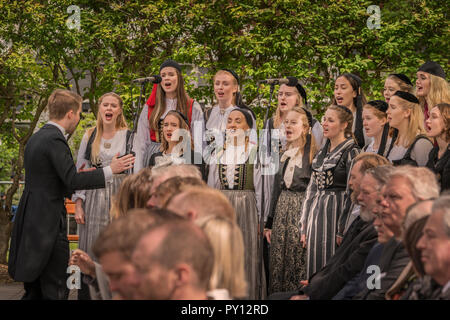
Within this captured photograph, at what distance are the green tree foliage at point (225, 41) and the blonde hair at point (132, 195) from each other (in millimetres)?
6187

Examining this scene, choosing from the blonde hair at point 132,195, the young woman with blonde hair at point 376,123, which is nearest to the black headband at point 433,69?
the young woman with blonde hair at point 376,123

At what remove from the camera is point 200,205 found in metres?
2.92

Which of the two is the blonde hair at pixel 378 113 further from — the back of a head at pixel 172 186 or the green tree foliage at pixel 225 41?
the green tree foliage at pixel 225 41

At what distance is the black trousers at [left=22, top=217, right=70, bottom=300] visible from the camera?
5.05 metres

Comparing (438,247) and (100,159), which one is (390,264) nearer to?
(438,247)

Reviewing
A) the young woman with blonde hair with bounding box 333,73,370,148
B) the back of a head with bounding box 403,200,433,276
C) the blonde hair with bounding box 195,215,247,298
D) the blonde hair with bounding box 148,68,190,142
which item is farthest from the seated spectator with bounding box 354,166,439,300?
the blonde hair with bounding box 148,68,190,142

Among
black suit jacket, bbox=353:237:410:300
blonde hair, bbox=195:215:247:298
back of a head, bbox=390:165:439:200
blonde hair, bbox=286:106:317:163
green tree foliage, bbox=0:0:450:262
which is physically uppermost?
green tree foliage, bbox=0:0:450:262

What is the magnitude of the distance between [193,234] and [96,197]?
4631mm

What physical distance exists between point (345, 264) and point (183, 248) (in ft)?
7.03

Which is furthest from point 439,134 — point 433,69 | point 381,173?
point 381,173

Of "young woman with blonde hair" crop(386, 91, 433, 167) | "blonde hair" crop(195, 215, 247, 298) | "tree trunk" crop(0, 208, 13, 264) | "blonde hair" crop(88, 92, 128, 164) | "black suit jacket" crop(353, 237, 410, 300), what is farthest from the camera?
"tree trunk" crop(0, 208, 13, 264)

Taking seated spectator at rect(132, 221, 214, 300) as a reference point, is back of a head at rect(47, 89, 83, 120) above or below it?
above

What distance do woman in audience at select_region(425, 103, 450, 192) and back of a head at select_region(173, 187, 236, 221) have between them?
2660 millimetres

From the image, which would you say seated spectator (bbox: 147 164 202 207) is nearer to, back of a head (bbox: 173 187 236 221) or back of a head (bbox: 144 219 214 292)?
back of a head (bbox: 173 187 236 221)
